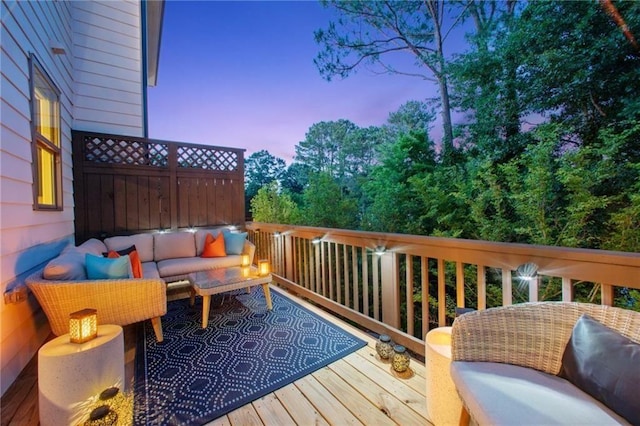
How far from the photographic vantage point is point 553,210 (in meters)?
4.18

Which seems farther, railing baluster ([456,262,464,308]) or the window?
the window

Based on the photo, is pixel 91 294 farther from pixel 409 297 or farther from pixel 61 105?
pixel 61 105

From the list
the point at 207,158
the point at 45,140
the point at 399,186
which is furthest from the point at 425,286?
the point at 399,186

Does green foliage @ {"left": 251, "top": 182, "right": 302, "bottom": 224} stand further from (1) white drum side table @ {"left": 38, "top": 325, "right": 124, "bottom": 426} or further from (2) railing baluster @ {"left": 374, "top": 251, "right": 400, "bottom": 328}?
(1) white drum side table @ {"left": 38, "top": 325, "right": 124, "bottom": 426}

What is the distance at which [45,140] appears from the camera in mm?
2633

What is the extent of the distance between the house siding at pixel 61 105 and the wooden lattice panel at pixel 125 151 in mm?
329

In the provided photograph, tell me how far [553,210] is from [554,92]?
6.77 ft

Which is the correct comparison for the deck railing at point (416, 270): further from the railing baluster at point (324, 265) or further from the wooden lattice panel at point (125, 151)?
the wooden lattice panel at point (125, 151)

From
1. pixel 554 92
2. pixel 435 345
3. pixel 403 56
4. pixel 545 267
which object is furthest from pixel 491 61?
pixel 435 345

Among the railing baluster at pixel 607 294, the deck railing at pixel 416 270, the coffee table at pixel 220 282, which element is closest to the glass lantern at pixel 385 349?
the deck railing at pixel 416 270

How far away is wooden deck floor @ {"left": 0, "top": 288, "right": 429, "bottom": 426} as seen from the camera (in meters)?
1.48

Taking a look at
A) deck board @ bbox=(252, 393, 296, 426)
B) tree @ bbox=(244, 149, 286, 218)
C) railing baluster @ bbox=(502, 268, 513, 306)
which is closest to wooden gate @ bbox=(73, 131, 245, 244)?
deck board @ bbox=(252, 393, 296, 426)

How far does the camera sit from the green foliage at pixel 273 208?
570cm

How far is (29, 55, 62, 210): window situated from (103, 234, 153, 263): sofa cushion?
0.85 m
